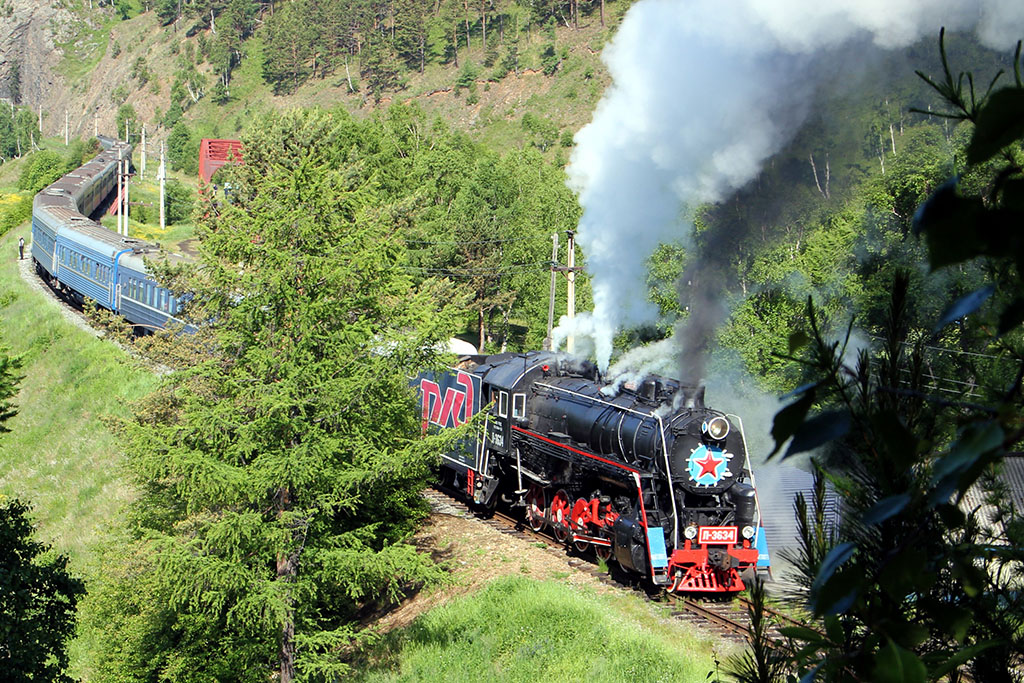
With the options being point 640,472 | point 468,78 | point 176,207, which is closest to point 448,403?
point 640,472

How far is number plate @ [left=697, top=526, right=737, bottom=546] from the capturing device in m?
14.1

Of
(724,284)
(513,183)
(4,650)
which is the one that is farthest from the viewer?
(513,183)

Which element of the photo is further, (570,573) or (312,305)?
(570,573)

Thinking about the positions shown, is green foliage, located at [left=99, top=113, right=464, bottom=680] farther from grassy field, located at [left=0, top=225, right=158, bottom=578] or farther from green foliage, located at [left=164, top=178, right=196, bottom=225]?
green foliage, located at [left=164, top=178, right=196, bottom=225]

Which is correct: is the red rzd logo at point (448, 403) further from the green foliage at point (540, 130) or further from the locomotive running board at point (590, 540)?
the green foliage at point (540, 130)

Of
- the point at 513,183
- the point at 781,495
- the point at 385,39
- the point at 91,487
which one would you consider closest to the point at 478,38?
the point at 385,39

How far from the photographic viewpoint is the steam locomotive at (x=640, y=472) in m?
14.0

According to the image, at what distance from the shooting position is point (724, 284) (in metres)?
19.0

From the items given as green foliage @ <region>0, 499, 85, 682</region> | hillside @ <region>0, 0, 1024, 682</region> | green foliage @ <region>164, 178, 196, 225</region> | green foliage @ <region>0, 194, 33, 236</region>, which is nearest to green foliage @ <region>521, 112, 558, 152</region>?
green foliage @ <region>164, 178, 196, 225</region>

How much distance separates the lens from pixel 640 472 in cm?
1410

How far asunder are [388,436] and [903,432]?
13.0 metres

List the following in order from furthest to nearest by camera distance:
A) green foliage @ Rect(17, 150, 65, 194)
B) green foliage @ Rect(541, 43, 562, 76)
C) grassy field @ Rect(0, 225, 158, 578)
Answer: green foliage @ Rect(541, 43, 562, 76) → green foliage @ Rect(17, 150, 65, 194) → grassy field @ Rect(0, 225, 158, 578)

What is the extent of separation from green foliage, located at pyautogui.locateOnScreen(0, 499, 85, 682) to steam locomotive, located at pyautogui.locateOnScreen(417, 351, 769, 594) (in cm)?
678

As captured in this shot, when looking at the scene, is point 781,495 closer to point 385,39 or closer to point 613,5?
point 613,5
